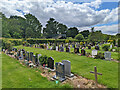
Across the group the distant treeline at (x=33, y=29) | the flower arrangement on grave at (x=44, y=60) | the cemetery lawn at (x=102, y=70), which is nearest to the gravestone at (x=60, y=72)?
the cemetery lawn at (x=102, y=70)

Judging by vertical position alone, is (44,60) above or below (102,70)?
above

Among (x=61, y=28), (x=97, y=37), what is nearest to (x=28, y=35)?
(x=61, y=28)

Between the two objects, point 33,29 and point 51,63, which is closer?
point 51,63

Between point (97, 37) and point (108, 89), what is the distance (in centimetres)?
3698

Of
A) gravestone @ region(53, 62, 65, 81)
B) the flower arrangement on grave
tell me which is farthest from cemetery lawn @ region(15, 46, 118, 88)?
the flower arrangement on grave

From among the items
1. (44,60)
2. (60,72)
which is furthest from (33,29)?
Result: (60,72)

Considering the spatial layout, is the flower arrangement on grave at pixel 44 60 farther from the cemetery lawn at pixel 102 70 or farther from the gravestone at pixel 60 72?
the cemetery lawn at pixel 102 70

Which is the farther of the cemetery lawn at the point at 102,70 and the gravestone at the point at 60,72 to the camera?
the gravestone at the point at 60,72

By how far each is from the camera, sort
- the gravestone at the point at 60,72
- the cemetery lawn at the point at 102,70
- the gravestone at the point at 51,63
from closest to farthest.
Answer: the cemetery lawn at the point at 102,70, the gravestone at the point at 60,72, the gravestone at the point at 51,63

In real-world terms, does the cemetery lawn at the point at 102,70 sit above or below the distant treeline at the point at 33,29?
below

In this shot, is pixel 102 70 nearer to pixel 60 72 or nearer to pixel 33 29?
pixel 60 72

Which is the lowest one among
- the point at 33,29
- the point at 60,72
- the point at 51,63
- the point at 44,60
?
the point at 60,72

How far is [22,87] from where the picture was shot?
3.78 m

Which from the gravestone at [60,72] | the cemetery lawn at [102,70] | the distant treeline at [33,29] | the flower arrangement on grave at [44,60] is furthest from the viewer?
the distant treeline at [33,29]
